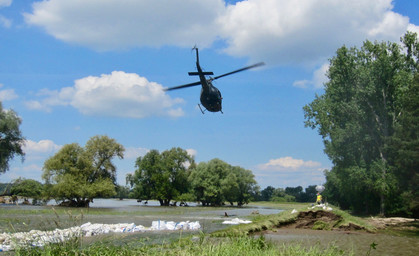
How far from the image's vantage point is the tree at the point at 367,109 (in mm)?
43625

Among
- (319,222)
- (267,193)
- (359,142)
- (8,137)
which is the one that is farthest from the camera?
(267,193)

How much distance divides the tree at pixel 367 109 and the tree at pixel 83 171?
3961 cm

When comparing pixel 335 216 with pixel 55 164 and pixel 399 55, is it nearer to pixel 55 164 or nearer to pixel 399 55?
pixel 399 55

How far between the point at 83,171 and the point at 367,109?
47920 mm

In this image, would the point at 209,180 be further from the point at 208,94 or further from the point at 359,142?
the point at 208,94

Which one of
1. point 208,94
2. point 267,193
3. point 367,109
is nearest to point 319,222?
point 208,94

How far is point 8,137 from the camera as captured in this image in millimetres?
60344

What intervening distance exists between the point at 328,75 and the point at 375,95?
10049 mm

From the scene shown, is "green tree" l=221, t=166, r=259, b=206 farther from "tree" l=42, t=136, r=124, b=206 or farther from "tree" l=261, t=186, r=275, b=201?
"tree" l=261, t=186, r=275, b=201

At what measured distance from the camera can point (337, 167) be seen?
48812 mm

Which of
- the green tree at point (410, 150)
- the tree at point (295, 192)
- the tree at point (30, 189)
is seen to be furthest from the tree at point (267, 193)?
the green tree at point (410, 150)

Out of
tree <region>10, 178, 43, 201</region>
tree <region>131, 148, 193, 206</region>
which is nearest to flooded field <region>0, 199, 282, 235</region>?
tree <region>10, 178, 43, 201</region>

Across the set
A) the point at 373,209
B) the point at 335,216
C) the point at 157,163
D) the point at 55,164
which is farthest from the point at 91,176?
the point at 335,216

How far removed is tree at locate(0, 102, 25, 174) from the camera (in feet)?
193
